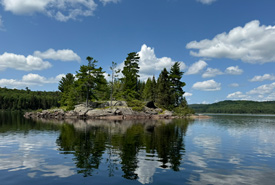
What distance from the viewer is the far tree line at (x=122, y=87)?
69.2 meters

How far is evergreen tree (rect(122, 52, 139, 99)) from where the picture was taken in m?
80.3

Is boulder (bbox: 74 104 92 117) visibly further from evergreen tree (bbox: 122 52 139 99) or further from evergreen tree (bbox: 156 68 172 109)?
evergreen tree (bbox: 156 68 172 109)

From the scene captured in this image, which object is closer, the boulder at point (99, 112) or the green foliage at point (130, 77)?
the boulder at point (99, 112)

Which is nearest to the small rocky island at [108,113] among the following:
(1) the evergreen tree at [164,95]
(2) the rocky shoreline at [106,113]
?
(2) the rocky shoreline at [106,113]

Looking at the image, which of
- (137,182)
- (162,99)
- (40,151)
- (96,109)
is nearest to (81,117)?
(96,109)

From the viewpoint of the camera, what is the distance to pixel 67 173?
1087 cm

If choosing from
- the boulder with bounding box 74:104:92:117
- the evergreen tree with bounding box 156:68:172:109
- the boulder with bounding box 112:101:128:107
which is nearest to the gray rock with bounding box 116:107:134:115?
the boulder with bounding box 112:101:128:107

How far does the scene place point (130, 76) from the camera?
82.5 m

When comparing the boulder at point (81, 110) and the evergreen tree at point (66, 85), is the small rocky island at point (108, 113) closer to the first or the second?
the boulder at point (81, 110)

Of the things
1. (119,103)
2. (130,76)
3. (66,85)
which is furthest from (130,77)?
(66,85)

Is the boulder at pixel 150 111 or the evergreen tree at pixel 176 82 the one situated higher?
the evergreen tree at pixel 176 82

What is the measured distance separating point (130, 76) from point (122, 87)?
258 inches

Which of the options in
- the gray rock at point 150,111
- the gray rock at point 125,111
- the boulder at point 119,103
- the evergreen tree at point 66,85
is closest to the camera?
the gray rock at point 125,111

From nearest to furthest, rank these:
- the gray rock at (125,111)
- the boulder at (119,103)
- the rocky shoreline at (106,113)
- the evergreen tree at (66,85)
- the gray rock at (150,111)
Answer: the rocky shoreline at (106,113)
the gray rock at (125,111)
the gray rock at (150,111)
the boulder at (119,103)
the evergreen tree at (66,85)
